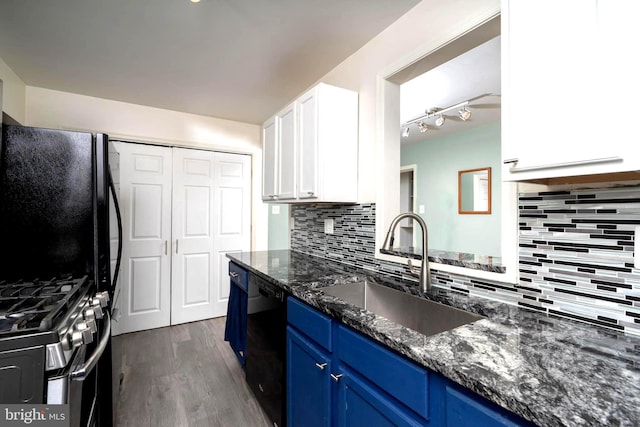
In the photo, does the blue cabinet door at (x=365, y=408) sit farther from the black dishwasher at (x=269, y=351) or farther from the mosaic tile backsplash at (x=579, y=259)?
the mosaic tile backsplash at (x=579, y=259)

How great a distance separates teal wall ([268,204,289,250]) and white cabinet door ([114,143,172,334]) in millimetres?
1147

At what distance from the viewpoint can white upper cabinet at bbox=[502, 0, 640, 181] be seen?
701 millimetres

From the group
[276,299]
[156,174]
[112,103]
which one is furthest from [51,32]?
[276,299]

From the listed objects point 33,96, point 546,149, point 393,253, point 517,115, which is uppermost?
point 33,96

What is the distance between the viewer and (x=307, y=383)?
1.33m

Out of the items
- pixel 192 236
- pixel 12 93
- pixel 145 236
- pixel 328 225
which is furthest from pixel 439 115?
pixel 12 93

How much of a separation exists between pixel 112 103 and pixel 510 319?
3.63 m

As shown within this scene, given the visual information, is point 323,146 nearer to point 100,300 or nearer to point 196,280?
point 100,300

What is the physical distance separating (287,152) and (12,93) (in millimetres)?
2219

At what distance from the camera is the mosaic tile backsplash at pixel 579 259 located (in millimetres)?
910

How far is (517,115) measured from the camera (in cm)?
91

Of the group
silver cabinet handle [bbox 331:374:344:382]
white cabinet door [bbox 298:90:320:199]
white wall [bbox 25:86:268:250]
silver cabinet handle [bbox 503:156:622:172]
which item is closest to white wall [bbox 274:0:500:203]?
white cabinet door [bbox 298:90:320:199]

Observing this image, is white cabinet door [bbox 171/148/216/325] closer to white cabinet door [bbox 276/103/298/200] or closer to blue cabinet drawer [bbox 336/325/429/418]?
white cabinet door [bbox 276/103/298/200]

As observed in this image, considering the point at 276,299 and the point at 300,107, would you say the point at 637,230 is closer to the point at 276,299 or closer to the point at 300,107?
the point at 276,299
